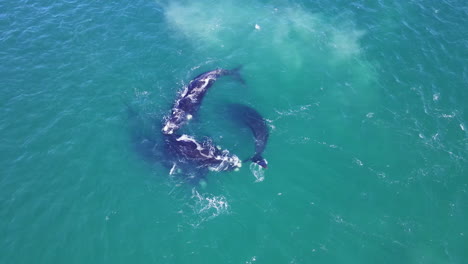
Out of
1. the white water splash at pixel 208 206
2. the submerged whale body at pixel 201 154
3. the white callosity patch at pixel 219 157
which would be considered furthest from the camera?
the submerged whale body at pixel 201 154

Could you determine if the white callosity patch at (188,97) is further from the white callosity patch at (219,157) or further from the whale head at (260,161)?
the whale head at (260,161)

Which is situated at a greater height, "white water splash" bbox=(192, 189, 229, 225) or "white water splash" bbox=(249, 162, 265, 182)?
"white water splash" bbox=(249, 162, 265, 182)

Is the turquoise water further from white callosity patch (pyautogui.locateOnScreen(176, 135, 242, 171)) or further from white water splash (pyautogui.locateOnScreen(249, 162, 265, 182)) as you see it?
white callosity patch (pyautogui.locateOnScreen(176, 135, 242, 171))

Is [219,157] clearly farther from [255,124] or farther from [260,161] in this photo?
[255,124]

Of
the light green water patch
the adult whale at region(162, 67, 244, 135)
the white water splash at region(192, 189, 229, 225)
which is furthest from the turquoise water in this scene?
the adult whale at region(162, 67, 244, 135)

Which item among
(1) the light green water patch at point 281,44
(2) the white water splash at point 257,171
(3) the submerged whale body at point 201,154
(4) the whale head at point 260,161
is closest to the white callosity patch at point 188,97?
(3) the submerged whale body at point 201,154

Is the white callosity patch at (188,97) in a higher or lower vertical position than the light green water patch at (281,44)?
lower

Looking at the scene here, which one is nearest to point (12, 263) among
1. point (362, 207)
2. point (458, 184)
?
point (362, 207)
